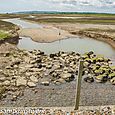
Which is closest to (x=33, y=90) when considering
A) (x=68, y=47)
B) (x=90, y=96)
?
(x=90, y=96)

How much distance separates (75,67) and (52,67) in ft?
6.98

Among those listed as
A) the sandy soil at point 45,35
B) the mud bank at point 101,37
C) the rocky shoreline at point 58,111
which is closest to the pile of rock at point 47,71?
the rocky shoreline at point 58,111

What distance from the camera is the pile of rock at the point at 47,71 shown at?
20.2 meters

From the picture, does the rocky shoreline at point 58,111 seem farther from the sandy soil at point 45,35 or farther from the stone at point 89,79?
the sandy soil at point 45,35

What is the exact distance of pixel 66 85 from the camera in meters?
19.6

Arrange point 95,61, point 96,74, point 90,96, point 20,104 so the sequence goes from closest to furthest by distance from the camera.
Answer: point 20,104
point 90,96
point 96,74
point 95,61

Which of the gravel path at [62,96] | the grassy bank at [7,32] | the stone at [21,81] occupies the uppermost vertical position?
the grassy bank at [7,32]

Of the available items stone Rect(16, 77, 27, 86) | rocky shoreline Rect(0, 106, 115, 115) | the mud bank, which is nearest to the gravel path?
stone Rect(16, 77, 27, 86)

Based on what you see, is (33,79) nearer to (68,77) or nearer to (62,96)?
(68,77)

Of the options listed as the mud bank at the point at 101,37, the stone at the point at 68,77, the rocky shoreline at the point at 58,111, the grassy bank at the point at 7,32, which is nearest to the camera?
the rocky shoreline at the point at 58,111

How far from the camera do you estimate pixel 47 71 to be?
911 inches

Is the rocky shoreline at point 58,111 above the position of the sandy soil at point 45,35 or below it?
above

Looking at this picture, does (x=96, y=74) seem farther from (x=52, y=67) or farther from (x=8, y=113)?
(x=8, y=113)

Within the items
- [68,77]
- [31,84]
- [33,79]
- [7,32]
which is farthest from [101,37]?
[31,84]
